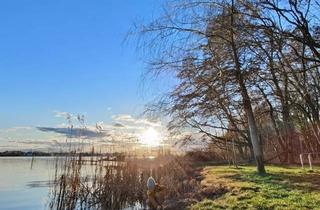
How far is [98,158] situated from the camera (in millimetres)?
13438

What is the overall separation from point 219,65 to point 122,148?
7996 millimetres

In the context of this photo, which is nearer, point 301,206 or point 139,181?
point 301,206

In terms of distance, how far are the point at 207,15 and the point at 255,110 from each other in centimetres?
1215

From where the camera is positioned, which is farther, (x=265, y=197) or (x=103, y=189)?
(x=103, y=189)

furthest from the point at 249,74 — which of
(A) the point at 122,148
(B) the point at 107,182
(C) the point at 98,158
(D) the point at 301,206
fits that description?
(A) the point at 122,148

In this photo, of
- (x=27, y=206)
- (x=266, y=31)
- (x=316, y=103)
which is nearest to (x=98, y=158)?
(x=27, y=206)

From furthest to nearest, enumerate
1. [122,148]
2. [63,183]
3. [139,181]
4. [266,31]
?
1. [122,148]
2. [139,181]
3. [63,183]
4. [266,31]

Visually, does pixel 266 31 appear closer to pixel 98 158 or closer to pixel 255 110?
pixel 98 158

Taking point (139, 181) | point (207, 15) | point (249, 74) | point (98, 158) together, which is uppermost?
point (207, 15)

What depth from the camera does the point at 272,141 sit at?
24984 mm

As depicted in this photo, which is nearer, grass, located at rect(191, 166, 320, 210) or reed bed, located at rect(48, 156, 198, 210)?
grass, located at rect(191, 166, 320, 210)

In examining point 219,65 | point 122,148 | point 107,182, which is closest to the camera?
point 219,65

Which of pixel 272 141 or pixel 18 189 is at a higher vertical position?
pixel 272 141

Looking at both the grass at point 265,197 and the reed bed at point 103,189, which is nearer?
the grass at point 265,197
